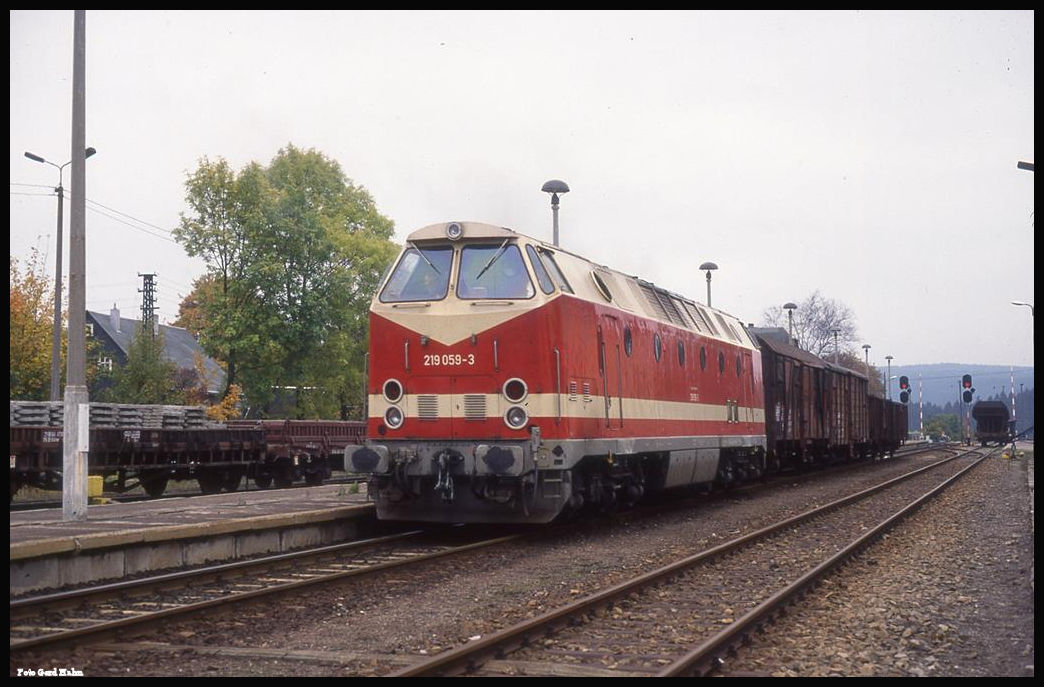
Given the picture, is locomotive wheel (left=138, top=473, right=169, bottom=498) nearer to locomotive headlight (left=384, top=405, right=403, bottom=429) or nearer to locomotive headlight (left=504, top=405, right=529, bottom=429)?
locomotive headlight (left=384, top=405, right=403, bottom=429)

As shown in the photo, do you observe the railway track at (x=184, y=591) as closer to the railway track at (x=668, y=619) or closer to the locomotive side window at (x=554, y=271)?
the railway track at (x=668, y=619)

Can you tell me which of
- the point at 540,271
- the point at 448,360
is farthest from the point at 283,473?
the point at 540,271

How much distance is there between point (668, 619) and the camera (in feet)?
28.4

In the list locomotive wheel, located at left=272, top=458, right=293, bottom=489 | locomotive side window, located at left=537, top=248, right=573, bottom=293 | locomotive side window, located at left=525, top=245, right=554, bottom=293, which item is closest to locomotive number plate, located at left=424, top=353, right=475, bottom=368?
locomotive side window, located at left=525, top=245, right=554, bottom=293

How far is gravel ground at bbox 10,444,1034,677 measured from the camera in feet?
23.4

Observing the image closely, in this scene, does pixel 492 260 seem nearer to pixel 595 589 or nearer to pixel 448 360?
pixel 448 360

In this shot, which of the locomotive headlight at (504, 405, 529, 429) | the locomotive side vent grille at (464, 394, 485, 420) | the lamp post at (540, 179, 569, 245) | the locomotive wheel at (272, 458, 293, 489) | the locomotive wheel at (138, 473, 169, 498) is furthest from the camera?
the locomotive wheel at (272, 458, 293, 489)

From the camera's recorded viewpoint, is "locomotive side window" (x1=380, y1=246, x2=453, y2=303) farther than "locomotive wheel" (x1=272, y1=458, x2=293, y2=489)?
No

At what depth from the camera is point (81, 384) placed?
1392 centimetres

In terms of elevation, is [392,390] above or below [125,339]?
below

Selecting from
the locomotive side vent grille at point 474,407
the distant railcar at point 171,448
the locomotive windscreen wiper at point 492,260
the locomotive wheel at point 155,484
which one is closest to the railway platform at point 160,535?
the locomotive side vent grille at point 474,407

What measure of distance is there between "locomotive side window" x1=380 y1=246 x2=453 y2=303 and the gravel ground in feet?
11.4

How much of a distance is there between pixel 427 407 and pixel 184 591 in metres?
4.37

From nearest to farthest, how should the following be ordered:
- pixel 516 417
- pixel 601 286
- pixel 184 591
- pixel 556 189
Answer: pixel 184 591
pixel 516 417
pixel 601 286
pixel 556 189
